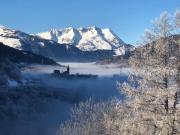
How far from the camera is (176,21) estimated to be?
2728 centimetres

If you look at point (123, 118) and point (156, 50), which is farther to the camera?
point (123, 118)

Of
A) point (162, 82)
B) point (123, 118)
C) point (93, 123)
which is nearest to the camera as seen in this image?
point (162, 82)

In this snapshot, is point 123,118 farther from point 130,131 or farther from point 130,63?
point 130,63

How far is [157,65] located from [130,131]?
366 cm

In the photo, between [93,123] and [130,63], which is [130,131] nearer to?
[130,63]

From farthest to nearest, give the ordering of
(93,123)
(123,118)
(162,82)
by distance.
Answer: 1. (93,123)
2. (123,118)
3. (162,82)

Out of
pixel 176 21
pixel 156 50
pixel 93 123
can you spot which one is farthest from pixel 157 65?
pixel 93 123

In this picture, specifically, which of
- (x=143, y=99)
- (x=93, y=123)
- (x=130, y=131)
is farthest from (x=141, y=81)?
(x=93, y=123)

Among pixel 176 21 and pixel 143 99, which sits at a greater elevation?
pixel 176 21

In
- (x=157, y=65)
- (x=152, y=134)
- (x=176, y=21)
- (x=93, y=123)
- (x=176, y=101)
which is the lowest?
(x=93, y=123)

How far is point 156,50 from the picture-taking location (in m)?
26.9

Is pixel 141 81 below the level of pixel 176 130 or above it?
above

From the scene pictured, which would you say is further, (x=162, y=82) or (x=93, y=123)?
(x=93, y=123)

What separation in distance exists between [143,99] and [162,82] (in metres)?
1.26
